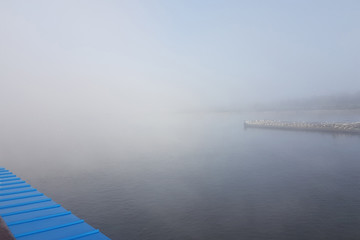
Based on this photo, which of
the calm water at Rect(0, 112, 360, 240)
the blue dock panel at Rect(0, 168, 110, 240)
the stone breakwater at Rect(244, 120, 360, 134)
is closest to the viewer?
the blue dock panel at Rect(0, 168, 110, 240)

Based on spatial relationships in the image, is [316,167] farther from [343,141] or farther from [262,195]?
[343,141]

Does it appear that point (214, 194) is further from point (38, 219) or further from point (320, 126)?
point (320, 126)

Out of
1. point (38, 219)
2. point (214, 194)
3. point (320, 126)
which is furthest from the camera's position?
point (320, 126)

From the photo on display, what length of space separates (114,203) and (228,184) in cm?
1731

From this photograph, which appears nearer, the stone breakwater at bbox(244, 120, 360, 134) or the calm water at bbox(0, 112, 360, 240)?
the calm water at bbox(0, 112, 360, 240)

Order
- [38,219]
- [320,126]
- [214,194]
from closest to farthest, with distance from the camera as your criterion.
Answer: [38,219] → [214,194] → [320,126]

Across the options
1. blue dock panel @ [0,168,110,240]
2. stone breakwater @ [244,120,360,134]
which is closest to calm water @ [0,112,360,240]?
blue dock panel @ [0,168,110,240]

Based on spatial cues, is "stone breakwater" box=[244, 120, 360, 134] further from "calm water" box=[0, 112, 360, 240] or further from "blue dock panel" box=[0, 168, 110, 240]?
"blue dock panel" box=[0, 168, 110, 240]

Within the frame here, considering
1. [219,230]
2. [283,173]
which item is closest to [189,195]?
[219,230]

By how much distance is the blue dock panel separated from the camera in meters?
13.7

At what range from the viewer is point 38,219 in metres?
16.1

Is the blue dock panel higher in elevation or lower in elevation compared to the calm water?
higher

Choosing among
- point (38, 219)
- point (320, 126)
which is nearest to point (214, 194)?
point (38, 219)

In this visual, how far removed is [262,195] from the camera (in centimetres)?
3136
